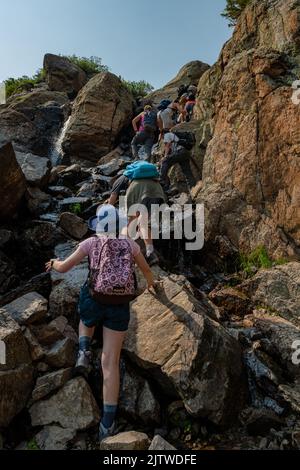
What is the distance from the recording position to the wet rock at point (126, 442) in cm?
477

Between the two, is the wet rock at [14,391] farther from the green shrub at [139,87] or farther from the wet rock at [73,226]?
the green shrub at [139,87]

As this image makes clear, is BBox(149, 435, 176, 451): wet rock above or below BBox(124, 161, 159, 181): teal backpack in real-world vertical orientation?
below

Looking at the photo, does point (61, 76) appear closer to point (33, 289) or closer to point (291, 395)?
point (33, 289)

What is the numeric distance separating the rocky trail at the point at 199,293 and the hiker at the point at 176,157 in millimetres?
368

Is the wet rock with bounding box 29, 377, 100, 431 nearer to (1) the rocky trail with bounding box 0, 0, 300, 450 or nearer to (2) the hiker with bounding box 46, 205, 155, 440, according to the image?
(1) the rocky trail with bounding box 0, 0, 300, 450

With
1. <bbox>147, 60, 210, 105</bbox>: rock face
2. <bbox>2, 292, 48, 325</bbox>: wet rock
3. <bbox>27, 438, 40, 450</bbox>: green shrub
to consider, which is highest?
<bbox>147, 60, 210, 105</bbox>: rock face

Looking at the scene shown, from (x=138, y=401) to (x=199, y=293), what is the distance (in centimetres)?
271

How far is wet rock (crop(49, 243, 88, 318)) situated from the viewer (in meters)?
7.36

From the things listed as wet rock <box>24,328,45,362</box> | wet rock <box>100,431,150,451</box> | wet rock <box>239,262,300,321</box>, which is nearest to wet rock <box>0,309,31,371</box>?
wet rock <box>24,328,45,362</box>

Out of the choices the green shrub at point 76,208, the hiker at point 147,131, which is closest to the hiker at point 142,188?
the green shrub at point 76,208

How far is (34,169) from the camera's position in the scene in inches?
588

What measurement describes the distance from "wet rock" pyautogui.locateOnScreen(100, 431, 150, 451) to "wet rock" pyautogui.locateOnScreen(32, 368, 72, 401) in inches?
44.6

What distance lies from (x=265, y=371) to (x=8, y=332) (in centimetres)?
406
